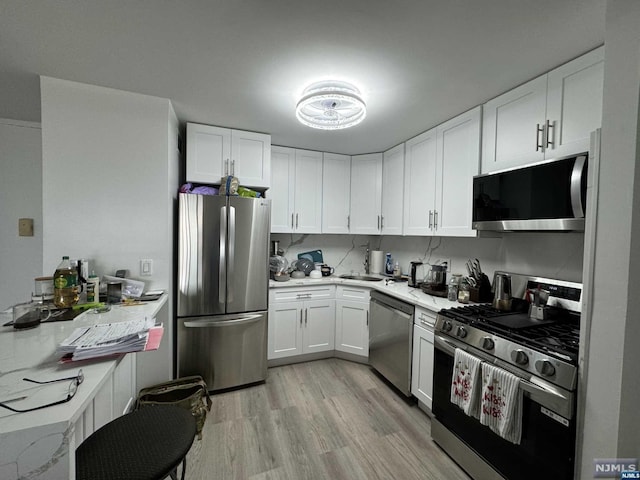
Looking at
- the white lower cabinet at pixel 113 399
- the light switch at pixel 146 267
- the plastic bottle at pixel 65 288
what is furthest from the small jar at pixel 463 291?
the plastic bottle at pixel 65 288

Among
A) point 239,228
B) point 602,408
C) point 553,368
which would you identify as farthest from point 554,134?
point 239,228

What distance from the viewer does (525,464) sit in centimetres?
127

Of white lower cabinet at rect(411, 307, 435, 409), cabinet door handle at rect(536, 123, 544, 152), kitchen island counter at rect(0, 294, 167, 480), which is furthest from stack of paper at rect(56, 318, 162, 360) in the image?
cabinet door handle at rect(536, 123, 544, 152)

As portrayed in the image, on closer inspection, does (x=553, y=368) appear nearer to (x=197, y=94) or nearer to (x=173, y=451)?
(x=173, y=451)

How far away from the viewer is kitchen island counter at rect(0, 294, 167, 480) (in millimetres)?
593

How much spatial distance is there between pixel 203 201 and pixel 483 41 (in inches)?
85.0

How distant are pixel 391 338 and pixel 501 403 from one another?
3.76ft

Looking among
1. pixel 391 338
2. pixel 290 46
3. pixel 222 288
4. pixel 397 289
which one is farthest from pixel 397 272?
pixel 290 46

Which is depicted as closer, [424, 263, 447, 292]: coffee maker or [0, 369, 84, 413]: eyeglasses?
[0, 369, 84, 413]: eyeglasses

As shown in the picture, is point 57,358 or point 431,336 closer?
point 57,358

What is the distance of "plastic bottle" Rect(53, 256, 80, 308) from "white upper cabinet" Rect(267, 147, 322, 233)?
1.78 metres

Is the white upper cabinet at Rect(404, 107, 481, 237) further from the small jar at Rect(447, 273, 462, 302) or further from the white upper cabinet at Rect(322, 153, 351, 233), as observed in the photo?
Result: the white upper cabinet at Rect(322, 153, 351, 233)

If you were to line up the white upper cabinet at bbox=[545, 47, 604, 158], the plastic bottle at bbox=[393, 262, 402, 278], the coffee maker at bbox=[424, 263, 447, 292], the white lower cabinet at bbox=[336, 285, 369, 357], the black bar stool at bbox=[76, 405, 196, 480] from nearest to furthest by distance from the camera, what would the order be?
the black bar stool at bbox=[76, 405, 196, 480] → the white upper cabinet at bbox=[545, 47, 604, 158] → the coffee maker at bbox=[424, 263, 447, 292] → the white lower cabinet at bbox=[336, 285, 369, 357] → the plastic bottle at bbox=[393, 262, 402, 278]

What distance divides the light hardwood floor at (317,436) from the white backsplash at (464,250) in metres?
1.38
